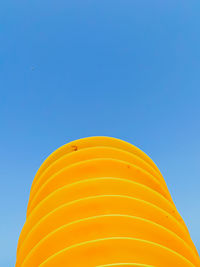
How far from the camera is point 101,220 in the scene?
4.38ft

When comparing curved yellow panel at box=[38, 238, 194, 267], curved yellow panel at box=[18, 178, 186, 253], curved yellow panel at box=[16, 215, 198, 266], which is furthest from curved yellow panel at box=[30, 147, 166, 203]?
curved yellow panel at box=[38, 238, 194, 267]

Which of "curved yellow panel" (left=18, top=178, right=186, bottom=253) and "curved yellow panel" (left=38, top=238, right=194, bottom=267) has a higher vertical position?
"curved yellow panel" (left=18, top=178, right=186, bottom=253)

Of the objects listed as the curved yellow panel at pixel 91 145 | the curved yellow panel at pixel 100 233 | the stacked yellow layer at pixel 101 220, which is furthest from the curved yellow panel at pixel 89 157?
the curved yellow panel at pixel 100 233

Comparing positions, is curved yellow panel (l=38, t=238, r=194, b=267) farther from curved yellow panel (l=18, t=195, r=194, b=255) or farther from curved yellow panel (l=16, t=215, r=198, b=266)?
curved yellow panel (l=18, t=195, r=194, b=255)

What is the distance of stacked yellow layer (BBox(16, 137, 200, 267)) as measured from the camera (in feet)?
4.10

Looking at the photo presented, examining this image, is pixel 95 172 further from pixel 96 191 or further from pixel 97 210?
pixel 97 210

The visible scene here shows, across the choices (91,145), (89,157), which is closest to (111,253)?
(89,157)

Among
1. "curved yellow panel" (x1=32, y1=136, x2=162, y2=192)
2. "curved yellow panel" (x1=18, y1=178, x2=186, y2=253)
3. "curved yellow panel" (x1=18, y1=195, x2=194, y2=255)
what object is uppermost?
"curved yellow panel" (x1=32, y1=136, x2=162, y2=192)

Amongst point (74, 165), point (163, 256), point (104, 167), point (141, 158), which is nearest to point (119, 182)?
point (104, 167)

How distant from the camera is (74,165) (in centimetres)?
164

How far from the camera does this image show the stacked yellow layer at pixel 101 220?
1.25m

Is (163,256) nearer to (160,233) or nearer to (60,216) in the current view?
(160,233)

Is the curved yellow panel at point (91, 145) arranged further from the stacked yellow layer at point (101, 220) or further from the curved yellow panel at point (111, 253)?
the curved yellow panel at point (111, 253)

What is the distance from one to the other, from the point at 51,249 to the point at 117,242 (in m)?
0.30
